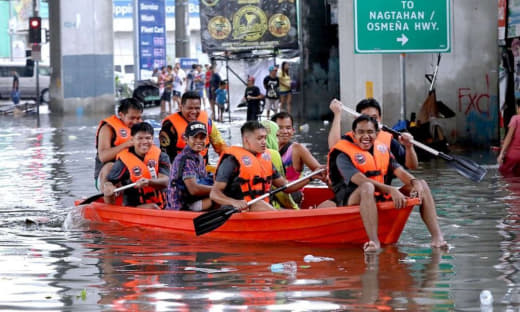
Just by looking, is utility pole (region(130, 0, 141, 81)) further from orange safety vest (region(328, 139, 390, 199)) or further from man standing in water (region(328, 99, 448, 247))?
orange safety vest (region(328, 139, 390, 199))

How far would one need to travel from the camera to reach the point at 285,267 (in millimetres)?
8969

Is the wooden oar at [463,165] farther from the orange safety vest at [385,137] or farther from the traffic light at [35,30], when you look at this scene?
the traffic light at [35,30]

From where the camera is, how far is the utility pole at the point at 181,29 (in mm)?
48812

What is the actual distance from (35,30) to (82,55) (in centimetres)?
183

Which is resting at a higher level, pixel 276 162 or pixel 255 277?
pixel 276 162

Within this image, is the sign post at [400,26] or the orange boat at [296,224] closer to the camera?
the orange boat at [296,224]

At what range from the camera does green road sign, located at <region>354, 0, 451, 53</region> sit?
1739cm

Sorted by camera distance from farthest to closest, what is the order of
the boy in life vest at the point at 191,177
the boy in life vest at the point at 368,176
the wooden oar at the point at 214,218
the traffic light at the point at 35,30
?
the traffic light at the point at 35,30, the boy in life vest at the point at 191,177, the wooden oar at the point at 214,218, the boy in life vest at the point at 368,176

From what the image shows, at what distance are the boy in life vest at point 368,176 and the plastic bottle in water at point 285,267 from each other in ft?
2.71

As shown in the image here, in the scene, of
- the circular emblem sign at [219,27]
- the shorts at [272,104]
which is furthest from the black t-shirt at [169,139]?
the shorts at [272,104]

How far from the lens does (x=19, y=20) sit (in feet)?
250

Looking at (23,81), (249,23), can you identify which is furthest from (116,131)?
(23,81)

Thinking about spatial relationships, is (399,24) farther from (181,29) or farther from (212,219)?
(181,29)

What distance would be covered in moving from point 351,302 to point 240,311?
75cm
